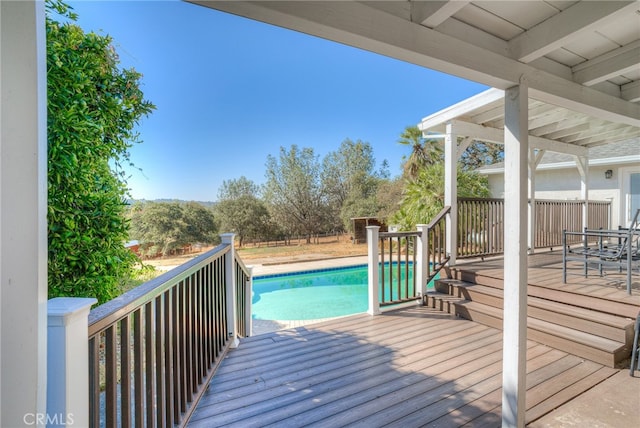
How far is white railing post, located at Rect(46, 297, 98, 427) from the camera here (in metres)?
0.81

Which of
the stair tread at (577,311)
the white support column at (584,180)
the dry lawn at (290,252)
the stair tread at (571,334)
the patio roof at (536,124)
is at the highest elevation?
the patio roof at (536,124)

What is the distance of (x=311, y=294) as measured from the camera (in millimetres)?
9188

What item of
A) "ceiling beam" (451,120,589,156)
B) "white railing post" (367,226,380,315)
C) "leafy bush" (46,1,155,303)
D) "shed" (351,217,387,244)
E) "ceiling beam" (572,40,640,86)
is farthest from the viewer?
"shed" (351,217,387,244)

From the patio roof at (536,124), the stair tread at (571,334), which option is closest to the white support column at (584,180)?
the patio roof at (536,124)

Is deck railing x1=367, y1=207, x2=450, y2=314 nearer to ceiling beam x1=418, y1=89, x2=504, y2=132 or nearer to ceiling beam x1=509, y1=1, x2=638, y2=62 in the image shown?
ceiling beam x1=418, y1=89, x2=504, y2=132

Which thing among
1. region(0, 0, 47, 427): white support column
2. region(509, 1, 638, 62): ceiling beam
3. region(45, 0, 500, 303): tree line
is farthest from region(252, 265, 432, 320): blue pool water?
region(0, 0, 47, 427): white support column

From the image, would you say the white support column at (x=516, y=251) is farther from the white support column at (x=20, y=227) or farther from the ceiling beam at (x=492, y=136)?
the ceiling beam at (x=492, y=136)

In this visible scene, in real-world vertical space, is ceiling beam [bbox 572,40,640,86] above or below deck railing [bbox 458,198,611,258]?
above

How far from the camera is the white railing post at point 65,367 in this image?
814 mm

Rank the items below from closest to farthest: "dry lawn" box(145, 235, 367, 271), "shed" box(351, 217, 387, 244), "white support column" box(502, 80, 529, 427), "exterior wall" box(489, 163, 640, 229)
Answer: "white support column" box(502, 80, 529, 427)
"exterior wall" box(489, 163, 640, 229)
"dry lawn" box(145, 235, 367, 271)
"shed" box(351, 217, 387, 244)

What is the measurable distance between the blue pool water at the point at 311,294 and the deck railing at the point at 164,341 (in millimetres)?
5071

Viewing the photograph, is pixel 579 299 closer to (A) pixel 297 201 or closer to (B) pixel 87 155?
(B) pixel 87 155

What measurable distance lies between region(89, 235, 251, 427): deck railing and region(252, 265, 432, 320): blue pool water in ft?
16.6

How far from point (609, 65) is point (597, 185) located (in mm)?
7651
